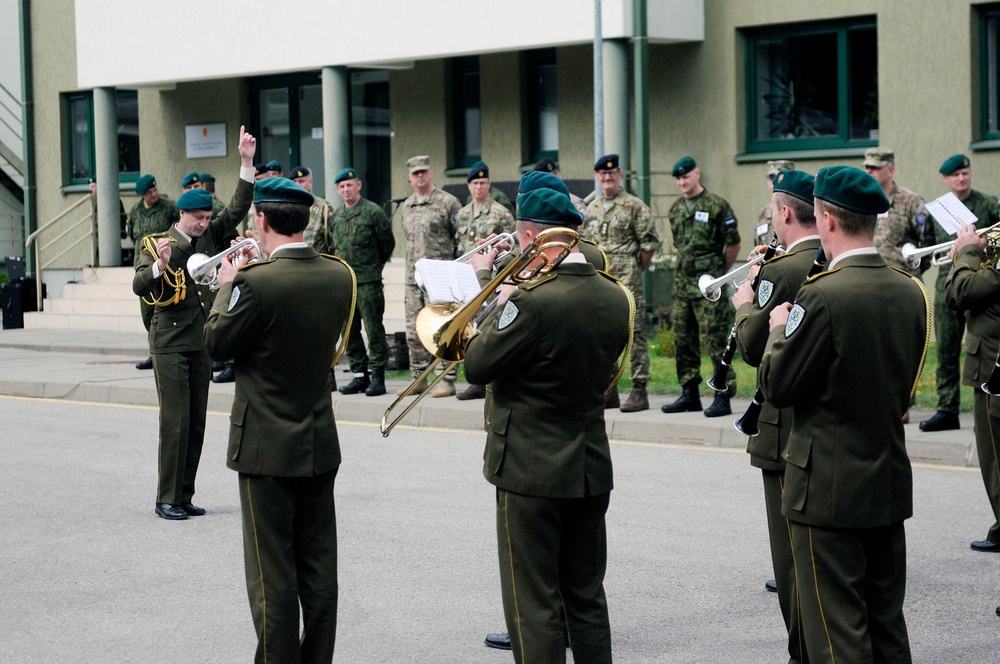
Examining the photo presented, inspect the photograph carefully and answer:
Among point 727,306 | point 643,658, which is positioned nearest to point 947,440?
point 727,306

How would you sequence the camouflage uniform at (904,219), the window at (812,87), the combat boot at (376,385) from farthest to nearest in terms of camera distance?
1. the window at (812,87)
2. the combat boot at (376,385)
3. the camouflage uniform at (904,219)

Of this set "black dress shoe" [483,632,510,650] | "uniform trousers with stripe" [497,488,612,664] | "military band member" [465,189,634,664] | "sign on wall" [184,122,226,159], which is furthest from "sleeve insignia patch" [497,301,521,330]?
"sign on wall" [184,122,226,159]

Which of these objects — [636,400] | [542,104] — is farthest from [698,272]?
[542,104]

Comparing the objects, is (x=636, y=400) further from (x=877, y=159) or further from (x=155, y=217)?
(x=155, y=217)

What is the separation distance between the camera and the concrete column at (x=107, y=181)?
24344 millimetres

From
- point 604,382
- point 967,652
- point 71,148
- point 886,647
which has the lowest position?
point 967,652

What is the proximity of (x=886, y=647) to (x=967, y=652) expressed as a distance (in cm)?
174

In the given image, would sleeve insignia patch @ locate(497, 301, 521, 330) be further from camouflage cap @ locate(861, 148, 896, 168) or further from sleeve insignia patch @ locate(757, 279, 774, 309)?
camouflage cap @ locate(861, 148, 896, 168)

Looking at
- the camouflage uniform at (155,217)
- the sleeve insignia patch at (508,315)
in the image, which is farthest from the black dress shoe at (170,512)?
the camouflage uniform at (155,217)

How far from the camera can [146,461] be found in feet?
38.3

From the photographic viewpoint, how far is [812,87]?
61.5 ft

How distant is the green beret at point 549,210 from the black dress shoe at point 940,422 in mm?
6901

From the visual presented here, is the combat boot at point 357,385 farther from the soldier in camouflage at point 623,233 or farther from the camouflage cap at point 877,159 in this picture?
the camouflage cap at point 877,159

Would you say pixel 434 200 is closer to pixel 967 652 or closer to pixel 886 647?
pixel 967 652
